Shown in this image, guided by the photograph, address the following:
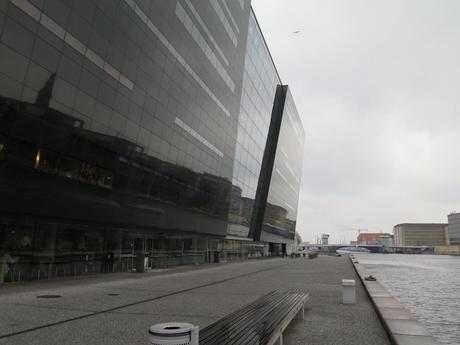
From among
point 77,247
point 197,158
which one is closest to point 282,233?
point 197,158

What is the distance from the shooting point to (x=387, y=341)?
872 centimetres

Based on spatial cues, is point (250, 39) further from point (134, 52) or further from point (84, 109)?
point (84, 109)

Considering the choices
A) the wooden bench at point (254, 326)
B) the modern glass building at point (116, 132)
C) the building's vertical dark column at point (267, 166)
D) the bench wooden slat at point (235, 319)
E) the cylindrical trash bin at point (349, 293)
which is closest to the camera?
the wooden bench at point (254, 326)

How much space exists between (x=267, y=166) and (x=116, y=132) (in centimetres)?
5130

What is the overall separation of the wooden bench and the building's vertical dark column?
57205 millimetres

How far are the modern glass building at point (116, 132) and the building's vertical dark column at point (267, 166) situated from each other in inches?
778

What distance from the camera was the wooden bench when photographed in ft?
20.7

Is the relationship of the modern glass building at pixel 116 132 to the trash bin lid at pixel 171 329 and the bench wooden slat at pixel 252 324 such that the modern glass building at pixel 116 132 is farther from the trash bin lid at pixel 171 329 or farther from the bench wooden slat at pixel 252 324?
the trash bin lid at pixel 171 329

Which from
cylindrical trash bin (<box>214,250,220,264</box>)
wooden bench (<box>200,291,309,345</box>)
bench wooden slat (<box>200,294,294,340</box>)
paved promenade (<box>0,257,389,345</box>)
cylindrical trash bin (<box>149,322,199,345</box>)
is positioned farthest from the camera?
cylindrical trash bin (<box>214,250,220,264</box>)

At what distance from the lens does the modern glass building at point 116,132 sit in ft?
60.6

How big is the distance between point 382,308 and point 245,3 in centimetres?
4683

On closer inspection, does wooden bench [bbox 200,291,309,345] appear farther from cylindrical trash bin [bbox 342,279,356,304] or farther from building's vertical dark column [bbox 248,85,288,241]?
building's vertical dark column [bbox 248,85,288,241]

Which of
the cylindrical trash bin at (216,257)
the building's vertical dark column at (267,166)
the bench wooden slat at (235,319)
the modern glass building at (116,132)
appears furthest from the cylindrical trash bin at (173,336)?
the building's vertical dark column at (267,166)

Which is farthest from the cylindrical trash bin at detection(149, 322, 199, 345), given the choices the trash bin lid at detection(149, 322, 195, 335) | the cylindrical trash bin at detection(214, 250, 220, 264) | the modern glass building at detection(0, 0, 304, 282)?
the cylindrical trash bin at detection(214, 250, 220, 264)
